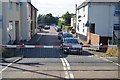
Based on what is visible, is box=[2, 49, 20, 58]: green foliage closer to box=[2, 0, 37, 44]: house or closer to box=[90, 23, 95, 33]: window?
box=[2, 0, 37, 44]: house

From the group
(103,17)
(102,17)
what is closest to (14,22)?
(102,17)

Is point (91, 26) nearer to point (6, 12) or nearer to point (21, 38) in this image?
point (21, 38)

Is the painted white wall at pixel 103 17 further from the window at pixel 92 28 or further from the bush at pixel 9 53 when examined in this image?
the bush at pixel 9 53

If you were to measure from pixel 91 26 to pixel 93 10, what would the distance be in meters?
2.30

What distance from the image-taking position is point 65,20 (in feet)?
338

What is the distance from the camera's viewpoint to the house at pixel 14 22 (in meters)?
29.8

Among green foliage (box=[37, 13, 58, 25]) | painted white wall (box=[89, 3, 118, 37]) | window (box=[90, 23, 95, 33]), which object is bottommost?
window (box=[90, 23, 95, 33])

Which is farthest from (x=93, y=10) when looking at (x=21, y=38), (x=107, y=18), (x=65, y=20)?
(x=65, y=20)

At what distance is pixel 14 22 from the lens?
35.8 m

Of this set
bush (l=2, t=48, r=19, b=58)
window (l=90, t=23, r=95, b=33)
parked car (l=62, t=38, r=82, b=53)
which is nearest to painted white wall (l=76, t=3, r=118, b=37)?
window (l=90, t=23, r=95, b=33)

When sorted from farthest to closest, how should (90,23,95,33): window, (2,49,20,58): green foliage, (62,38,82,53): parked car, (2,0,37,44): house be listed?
(90,23,95,33): window → (2,0,37,44): house → (62,38,82,53): parked car → (2,49,20,58): green foliage

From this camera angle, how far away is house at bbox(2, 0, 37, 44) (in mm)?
29812

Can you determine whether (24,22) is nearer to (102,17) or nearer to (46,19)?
(102,17)

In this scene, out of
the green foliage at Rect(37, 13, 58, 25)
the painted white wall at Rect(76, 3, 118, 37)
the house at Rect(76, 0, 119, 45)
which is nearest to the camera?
the house at Rect(76, 0, 119, 45)
